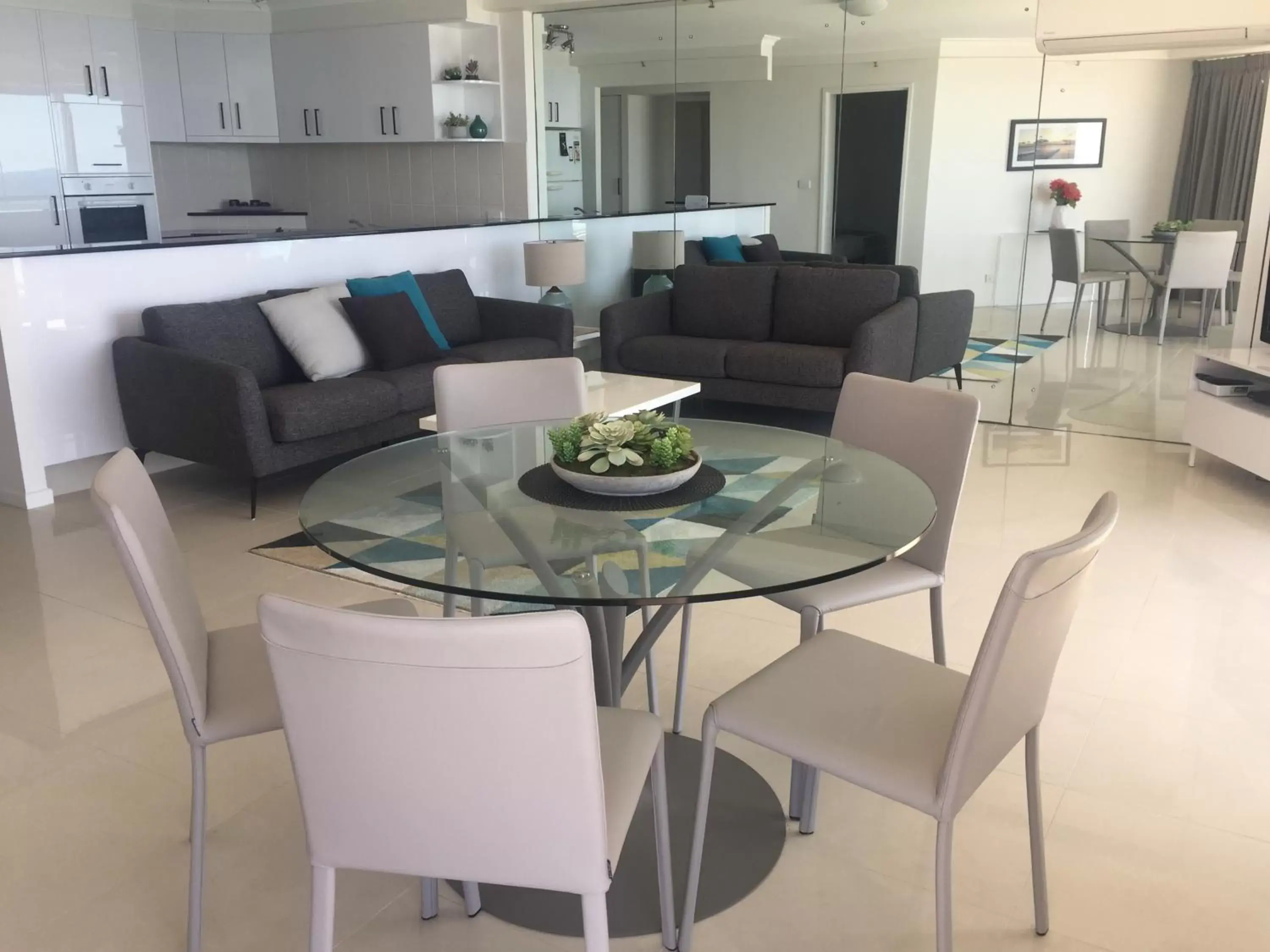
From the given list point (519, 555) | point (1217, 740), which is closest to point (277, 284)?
point (519, 555)

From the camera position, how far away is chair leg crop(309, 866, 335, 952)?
1.54m

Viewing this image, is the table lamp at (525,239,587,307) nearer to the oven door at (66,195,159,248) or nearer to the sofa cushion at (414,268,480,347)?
the sofa cushion at (414,268,480,347)

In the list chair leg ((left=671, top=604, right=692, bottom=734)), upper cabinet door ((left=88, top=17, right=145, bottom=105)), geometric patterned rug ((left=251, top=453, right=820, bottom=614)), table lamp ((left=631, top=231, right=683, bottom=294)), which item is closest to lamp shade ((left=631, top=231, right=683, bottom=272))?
table lamp ((left=631, top=231, right=683, bottom=294))

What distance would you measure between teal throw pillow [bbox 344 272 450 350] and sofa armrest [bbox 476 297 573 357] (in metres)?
0.42

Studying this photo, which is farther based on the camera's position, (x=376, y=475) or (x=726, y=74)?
(x=726, y=74)

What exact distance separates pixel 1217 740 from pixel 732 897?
4.61ft

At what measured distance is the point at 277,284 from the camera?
5.33m

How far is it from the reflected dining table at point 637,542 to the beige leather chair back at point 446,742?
7 centimetres

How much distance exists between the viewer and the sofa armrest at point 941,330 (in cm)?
586

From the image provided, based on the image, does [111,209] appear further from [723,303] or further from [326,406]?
[723,303]

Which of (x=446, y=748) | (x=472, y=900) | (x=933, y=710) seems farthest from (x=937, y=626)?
(x=446, y=748)

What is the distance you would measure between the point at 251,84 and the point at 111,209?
4.72 feet

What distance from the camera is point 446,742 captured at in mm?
1366

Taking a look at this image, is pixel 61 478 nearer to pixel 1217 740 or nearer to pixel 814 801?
pixel 814 801
